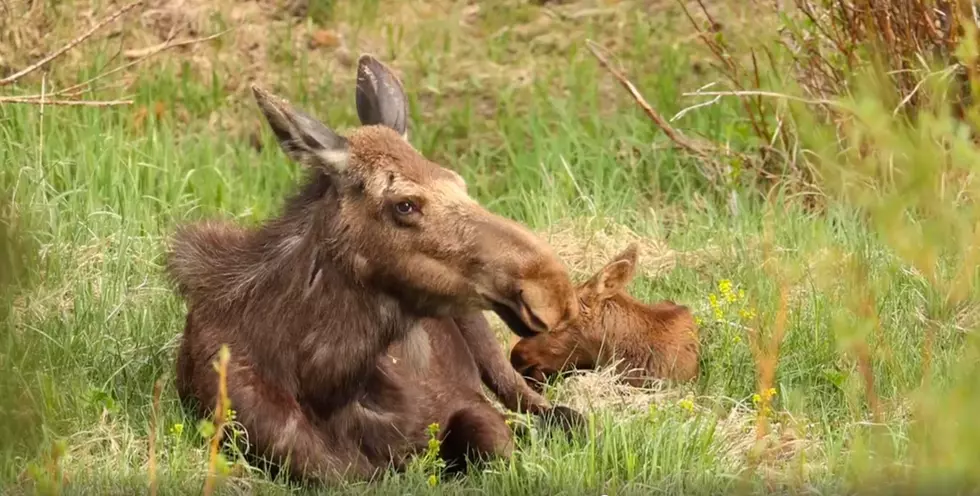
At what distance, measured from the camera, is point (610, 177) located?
9234 millimetres

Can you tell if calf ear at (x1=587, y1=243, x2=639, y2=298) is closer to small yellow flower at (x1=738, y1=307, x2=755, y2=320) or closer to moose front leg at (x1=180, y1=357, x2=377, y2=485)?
small yellow flower at (x1=738, y1=307, x2=755, y2=320)

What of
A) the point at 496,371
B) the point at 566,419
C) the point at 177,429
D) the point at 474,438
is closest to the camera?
the point at 177,429

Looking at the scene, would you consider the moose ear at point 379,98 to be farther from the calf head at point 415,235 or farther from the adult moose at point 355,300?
the calf head at point 415,235

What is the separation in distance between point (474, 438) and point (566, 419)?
411 mm

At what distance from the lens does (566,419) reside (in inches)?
235

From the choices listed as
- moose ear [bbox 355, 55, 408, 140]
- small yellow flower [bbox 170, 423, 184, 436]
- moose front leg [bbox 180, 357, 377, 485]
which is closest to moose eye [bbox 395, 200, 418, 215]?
moose ear [bbox 355, 55, 408, 140]

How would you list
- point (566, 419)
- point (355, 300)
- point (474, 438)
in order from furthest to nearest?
point (566, 419) → point (474, 438) → point (355, 300)

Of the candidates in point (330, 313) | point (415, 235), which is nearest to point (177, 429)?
point (330, 313)

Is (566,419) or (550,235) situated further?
(550,235)

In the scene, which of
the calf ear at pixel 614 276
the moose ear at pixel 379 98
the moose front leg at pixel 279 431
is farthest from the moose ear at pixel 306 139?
the calf ear at pixel 614 276

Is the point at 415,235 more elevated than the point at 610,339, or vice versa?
the point at 415,235

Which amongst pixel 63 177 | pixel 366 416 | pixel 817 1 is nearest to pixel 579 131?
pixel 817 1

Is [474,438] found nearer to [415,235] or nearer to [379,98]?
[415,235]

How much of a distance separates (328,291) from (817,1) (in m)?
4.44
